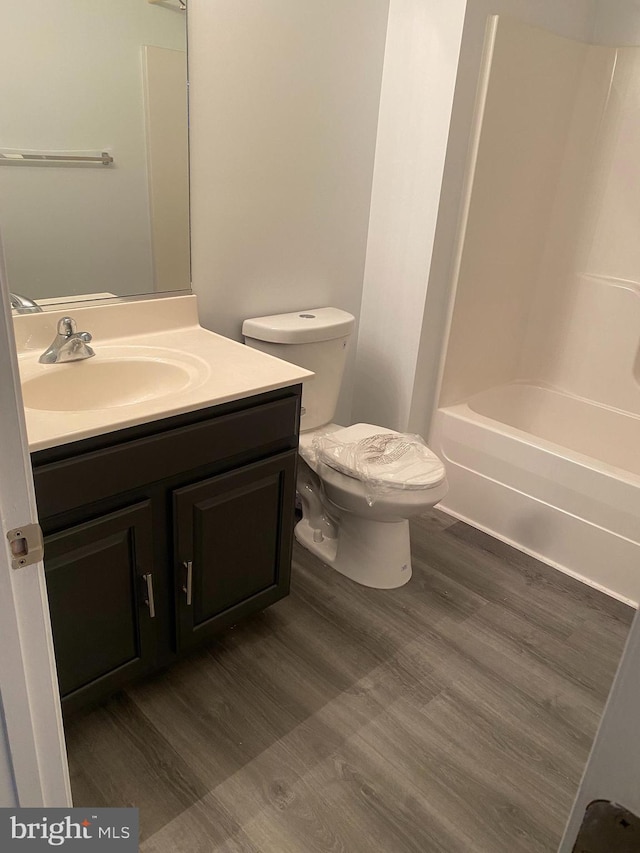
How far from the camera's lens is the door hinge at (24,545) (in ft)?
2.60

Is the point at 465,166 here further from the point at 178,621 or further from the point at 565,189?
the point at 178,621

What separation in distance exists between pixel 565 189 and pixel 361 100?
1019 millimetres

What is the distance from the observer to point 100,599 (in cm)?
146

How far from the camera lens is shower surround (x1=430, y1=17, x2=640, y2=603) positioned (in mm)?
2281

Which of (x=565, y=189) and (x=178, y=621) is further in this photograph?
(x=565, y=189)

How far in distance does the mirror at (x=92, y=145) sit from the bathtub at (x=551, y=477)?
139 cm

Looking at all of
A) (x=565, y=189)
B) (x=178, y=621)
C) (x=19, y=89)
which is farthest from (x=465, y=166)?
(x=178, y=621)

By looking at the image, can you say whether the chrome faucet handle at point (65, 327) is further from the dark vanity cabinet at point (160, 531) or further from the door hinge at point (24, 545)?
the door hinge at point (24, 545)

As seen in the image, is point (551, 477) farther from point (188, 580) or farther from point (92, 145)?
point (92, 145)

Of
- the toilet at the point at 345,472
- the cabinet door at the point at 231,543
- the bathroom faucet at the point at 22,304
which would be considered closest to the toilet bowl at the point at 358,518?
the toilet at the point at 345,472

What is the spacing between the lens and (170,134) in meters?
1.82

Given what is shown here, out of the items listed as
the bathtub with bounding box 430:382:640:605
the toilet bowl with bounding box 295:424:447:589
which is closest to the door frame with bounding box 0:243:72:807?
the toilet bowl with bounding box 295:424:447:589

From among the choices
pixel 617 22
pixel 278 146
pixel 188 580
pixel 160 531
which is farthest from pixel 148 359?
pixel 617 22

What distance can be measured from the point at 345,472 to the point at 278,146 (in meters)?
1.08
